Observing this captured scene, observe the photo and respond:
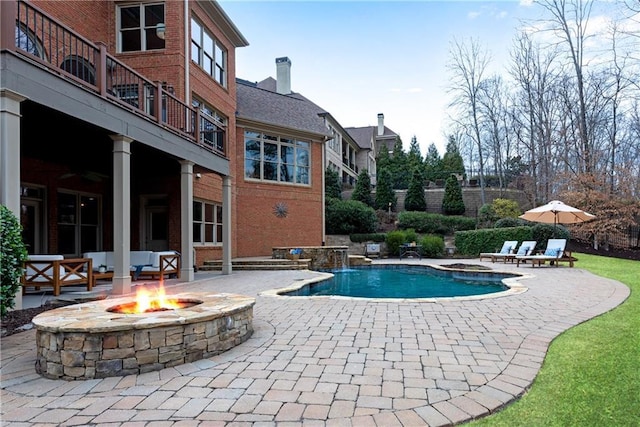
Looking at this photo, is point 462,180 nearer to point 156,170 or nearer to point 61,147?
point 156,170

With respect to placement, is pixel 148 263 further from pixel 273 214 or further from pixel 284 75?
pixel 284 75

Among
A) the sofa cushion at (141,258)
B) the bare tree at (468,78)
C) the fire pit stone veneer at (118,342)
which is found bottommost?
the fire pit stone veneer at (118,342)

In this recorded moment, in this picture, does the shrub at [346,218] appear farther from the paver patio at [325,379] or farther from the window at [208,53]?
the paver patio at [325,379]

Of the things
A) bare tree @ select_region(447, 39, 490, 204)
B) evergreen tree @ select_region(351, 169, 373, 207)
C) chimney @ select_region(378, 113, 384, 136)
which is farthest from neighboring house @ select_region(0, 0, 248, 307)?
chimney @ select_region(378, 113, 384, 136)

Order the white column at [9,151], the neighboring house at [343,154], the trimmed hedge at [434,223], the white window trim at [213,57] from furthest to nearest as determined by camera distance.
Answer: the neighboring house at [343,154]
the trimmed hedge at [434,223]
the white window trim at [213,57]
the white column at [9,151]

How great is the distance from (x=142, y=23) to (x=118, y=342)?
478 inches

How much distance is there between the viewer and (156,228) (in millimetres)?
12852

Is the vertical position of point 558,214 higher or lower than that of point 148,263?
higher

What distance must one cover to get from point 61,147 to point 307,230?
37.8ft

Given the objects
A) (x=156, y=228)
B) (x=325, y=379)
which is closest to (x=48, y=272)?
(x=156, y=228)

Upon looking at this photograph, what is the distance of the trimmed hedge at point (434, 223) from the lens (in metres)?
23.9

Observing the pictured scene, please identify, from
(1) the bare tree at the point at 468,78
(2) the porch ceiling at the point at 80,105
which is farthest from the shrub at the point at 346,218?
(2) the porch ceiling at the point at 80,105

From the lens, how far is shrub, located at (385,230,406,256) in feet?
66.4

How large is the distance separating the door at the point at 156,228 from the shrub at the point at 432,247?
42.0ft
